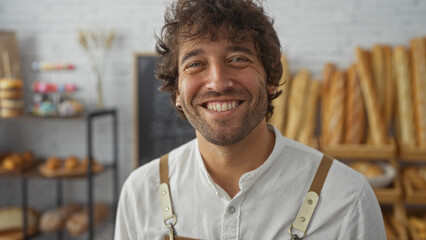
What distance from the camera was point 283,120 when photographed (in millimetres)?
2695

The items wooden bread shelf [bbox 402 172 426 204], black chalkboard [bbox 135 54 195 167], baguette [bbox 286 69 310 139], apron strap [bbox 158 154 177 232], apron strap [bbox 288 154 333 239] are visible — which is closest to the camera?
apron strap [bbox 288 154 333 239]

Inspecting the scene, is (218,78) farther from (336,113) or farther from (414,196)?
(414,196)

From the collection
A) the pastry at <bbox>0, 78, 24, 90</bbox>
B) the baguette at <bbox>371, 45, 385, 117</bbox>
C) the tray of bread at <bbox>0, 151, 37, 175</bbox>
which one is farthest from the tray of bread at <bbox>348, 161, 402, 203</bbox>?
the pastry at <bbox>0, 78, 24, 90</bbox>

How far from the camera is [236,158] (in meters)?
1.26

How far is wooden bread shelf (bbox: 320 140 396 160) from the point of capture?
8.01 feet

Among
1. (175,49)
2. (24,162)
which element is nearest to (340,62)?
(175,49)

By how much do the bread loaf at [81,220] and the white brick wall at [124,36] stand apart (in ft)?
0.94

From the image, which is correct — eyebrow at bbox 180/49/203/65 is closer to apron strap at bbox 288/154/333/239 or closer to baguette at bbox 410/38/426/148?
apron strap at bbox 288/154/333/239

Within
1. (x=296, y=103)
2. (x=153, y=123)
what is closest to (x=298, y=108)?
(x=296, y=103)

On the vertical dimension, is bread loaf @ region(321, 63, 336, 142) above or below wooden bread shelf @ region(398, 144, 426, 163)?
above

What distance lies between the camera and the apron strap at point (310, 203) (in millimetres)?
1161

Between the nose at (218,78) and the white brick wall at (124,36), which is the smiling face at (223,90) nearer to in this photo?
the nose at (218,78)

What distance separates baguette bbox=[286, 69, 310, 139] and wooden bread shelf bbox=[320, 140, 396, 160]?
0.26 meters

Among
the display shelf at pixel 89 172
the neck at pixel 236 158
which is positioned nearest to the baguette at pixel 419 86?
the neck at pixel 236 158
